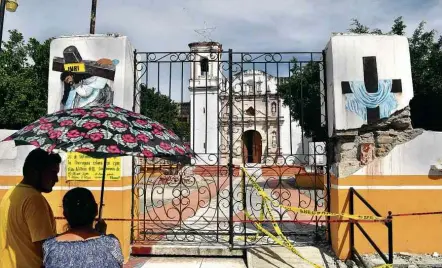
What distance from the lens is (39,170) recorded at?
259 cm

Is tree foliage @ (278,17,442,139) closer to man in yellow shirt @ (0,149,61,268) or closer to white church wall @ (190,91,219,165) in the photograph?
white church wall @ (190,91,219,165)

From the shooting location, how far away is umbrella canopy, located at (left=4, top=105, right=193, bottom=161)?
2.41 metres

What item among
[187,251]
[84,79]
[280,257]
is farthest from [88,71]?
[280,257]

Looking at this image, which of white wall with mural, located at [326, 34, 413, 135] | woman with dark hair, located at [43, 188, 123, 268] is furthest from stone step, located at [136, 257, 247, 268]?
woman with dark hair, located at [43, 188, 123, 268]

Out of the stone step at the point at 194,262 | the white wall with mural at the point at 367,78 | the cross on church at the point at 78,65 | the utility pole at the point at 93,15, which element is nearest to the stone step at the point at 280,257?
the stone step at the point at 194,262

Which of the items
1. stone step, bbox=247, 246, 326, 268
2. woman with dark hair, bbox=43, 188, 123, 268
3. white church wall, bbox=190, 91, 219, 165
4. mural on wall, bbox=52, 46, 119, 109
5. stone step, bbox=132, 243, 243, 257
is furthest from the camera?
white church wall, bbox=190, 91, 219, 165

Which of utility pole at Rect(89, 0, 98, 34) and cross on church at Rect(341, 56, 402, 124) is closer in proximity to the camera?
cross on church at Rect(341, 56, 402, 124)

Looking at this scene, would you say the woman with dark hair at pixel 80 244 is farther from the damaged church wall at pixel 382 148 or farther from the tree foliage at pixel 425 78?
the tree foliage at pixel 425 78

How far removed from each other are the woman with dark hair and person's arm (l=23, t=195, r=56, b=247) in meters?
0.31

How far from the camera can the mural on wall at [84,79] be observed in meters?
5.43

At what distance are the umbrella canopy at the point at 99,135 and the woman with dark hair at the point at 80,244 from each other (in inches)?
13.7

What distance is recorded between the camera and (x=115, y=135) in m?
2.50

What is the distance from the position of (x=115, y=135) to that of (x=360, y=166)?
155 inches

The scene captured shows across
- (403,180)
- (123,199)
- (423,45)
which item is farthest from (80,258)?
(423,45)
